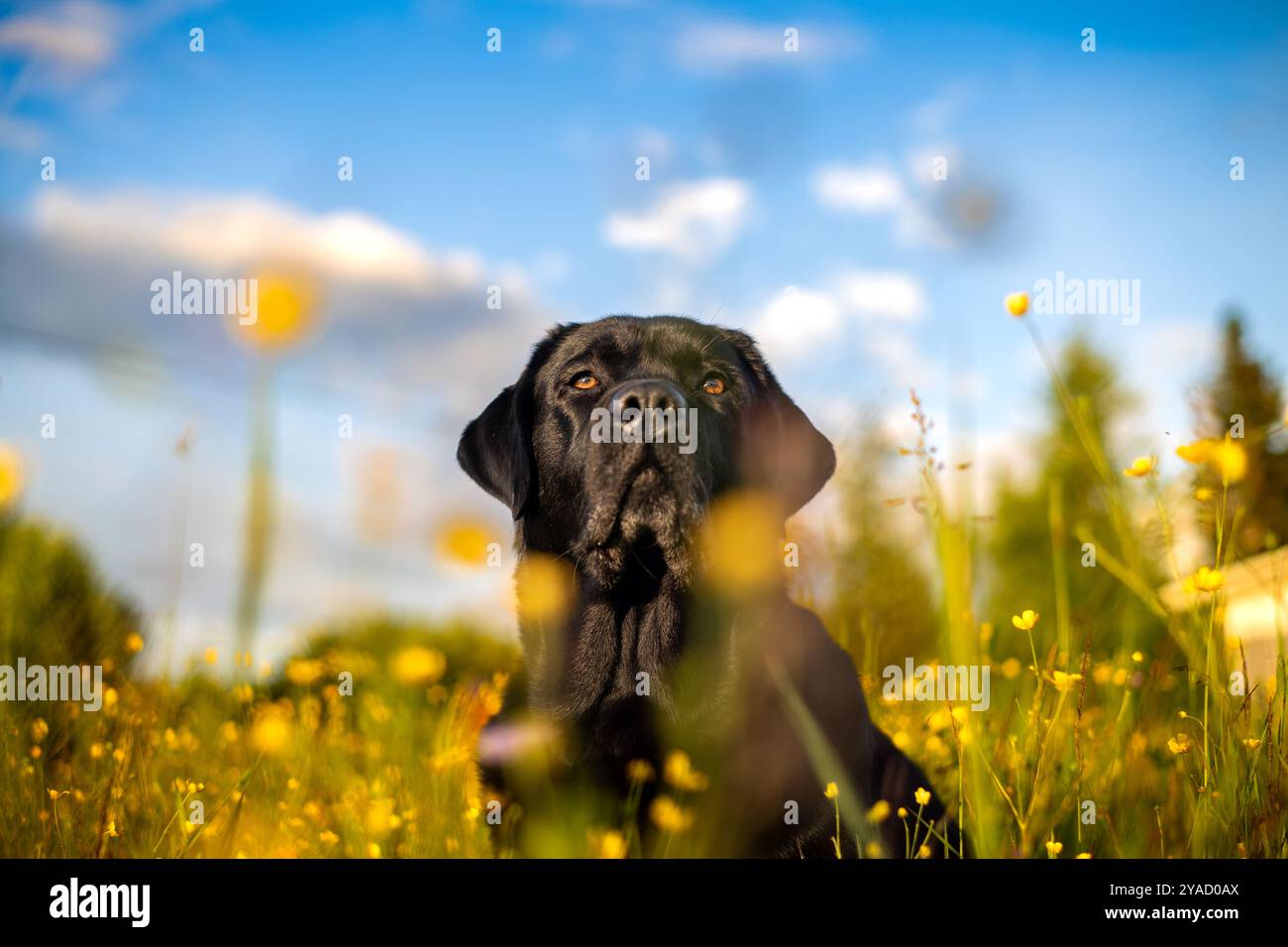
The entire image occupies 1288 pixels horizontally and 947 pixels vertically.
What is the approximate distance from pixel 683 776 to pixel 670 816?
12.2 inches

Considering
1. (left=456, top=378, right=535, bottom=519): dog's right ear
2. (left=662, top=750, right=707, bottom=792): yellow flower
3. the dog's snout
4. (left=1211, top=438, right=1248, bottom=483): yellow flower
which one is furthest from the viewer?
(left=456, top=378, right=535, bottom=519): dog's right ear

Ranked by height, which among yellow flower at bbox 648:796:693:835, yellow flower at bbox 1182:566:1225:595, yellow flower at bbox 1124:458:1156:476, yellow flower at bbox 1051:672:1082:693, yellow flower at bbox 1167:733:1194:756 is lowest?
yellow flower at bbox 648:796:693:835

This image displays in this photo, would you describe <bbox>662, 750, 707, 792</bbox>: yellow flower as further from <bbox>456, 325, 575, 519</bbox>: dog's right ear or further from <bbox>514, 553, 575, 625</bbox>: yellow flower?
<bbox>456, 325, 575, 519</bbox>: dog's right ear

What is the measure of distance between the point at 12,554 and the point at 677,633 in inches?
183

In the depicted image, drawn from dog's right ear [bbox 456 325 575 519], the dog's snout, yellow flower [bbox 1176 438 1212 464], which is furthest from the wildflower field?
the dog's snout

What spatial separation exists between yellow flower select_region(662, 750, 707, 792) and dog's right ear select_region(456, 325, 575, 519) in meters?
1.14

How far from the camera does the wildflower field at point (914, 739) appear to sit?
223cm

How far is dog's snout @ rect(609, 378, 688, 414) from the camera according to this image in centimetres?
303

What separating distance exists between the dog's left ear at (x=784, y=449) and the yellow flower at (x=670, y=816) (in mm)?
1347

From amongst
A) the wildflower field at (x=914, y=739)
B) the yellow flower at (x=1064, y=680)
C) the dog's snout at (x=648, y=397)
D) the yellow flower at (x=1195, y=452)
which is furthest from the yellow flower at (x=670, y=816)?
the yellow flower at (x=1195, y=452)
